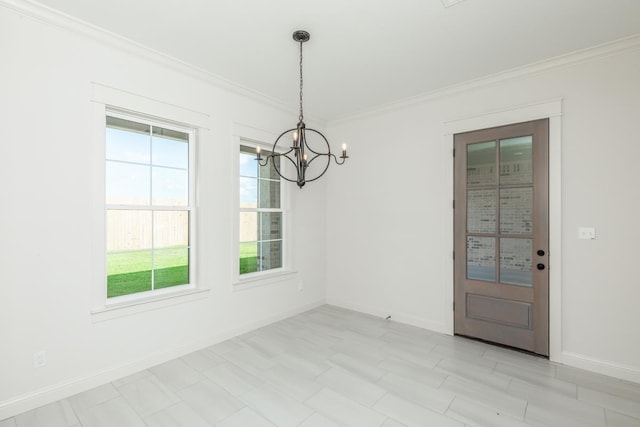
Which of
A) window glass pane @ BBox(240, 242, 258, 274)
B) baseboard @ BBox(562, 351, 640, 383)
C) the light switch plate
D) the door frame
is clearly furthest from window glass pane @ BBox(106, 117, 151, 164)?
Answer: baseboard @ BBox(562, 351, 640, 383)

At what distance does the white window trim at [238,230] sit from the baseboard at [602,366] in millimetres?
3177

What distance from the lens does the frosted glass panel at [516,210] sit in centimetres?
313

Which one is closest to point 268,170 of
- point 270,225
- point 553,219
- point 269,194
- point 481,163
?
point 269,194

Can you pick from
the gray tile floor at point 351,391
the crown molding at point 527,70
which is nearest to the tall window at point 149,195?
the gray tile floor at point 351,391

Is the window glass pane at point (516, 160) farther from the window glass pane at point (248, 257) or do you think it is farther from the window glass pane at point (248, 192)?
the window glass pane at point (248, 257)

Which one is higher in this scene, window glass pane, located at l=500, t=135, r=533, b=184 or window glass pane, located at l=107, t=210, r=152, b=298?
window glass pane, located at l=500, t=135, r=533, b=184

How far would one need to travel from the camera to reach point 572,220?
114 inches

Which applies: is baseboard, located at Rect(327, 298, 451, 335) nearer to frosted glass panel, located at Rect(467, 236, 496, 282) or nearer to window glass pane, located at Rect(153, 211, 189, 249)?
frosted glass panel, located at Rect(467, 236, 496, 282)

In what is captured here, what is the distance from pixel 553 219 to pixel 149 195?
403cm

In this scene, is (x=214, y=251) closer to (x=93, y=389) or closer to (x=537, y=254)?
(x=93, y=389)

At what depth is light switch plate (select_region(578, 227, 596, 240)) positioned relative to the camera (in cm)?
281

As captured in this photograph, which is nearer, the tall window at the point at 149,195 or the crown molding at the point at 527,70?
the crown molding at the point at 527,70

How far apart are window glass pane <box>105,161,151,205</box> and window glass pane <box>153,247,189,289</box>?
60 cm

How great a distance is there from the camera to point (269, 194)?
4168mm
